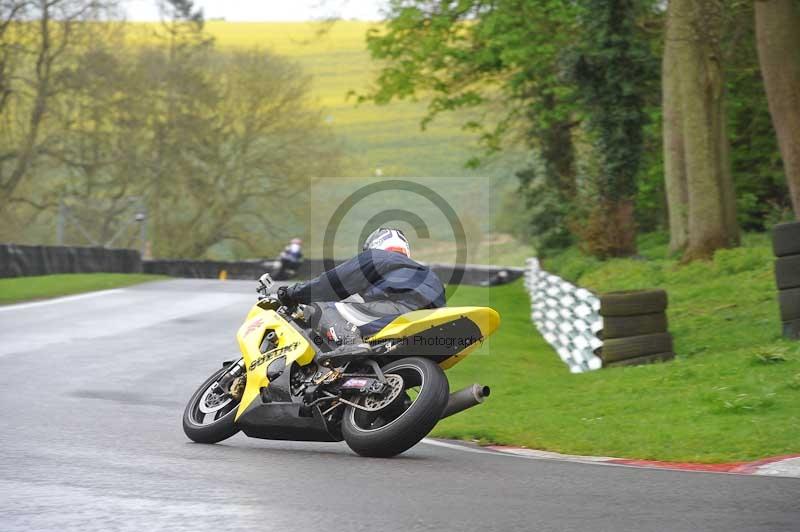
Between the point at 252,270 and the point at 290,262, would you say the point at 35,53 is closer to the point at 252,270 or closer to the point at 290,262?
the point at 252,270

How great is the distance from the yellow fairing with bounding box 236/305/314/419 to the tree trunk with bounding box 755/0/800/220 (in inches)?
428

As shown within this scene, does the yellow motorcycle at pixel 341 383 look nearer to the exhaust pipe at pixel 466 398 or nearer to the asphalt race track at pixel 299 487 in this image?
the exhaust pipe at pixel 466 398

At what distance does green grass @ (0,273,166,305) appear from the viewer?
28.0m

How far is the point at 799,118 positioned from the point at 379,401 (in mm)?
11890

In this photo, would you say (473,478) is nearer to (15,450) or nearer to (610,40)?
(15,450)

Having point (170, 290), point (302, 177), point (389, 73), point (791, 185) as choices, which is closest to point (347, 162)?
point (302, 177)

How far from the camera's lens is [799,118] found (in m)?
18.4

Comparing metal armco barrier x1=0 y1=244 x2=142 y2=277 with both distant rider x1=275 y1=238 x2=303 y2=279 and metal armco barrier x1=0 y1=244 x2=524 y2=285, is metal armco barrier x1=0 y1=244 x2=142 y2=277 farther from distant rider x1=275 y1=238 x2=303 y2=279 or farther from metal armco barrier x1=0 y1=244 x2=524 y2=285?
distant rider x1=275 y1=238 x2=303 y2=279

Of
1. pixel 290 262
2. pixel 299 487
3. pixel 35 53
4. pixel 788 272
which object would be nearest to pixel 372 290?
pixel 299 487

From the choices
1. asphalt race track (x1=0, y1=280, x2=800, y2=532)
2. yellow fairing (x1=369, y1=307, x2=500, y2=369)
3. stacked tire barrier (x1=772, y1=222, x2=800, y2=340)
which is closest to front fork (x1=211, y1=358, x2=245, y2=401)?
asphalt race track (x1=0, y1=280, x2=800, y2=532)

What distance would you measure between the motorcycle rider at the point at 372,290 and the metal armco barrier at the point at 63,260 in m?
24.8

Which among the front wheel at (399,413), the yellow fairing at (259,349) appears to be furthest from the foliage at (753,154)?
the front wheel at (399,413)

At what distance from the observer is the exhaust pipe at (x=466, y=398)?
8.72 meters

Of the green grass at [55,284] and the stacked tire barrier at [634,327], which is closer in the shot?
the stacked tire barrier at [634,327]
